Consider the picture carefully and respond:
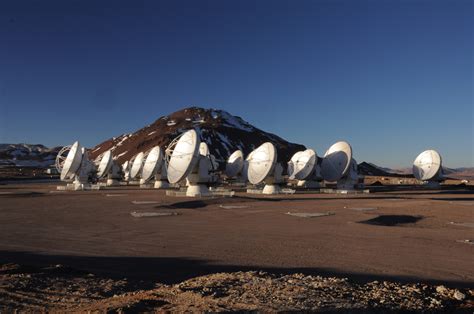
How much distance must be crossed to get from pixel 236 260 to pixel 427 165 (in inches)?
2603

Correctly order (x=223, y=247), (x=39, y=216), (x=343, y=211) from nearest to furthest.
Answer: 1. (x=223, y=247)
2. (x=39, y=216)
3. (x=343, y=211)

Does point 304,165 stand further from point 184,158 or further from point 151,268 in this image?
point 151,268

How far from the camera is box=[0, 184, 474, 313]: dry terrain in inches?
376

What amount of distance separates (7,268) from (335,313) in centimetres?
964

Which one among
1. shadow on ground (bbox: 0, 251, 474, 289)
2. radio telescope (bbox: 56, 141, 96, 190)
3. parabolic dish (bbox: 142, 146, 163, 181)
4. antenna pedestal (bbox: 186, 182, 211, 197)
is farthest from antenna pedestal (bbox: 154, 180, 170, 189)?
shadow on ground (bbox: 0, 251, 474, 289)

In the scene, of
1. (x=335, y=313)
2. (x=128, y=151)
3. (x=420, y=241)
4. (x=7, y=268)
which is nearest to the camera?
(x=335, y=313)

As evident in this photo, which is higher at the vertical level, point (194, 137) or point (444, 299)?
point (194, 137)

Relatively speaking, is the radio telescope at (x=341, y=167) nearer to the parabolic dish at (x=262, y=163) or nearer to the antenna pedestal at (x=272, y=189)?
the antenna pedestal at (x=272, y=189)

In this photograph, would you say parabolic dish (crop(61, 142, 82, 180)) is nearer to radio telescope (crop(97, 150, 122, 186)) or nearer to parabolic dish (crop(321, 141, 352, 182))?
radio telescope (crop(97, 150, 122, 186))

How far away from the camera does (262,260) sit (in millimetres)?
16094

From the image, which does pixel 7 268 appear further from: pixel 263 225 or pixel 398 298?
pixel 263 225

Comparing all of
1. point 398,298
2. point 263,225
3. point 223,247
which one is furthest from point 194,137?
point 398,298

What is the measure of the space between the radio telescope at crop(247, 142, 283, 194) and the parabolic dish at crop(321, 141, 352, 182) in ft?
25.7

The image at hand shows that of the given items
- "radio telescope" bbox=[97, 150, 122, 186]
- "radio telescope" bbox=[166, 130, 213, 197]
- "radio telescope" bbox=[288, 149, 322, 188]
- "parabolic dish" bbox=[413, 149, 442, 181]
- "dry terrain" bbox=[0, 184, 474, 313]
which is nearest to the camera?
"dry terrain" bbox=[0, 184, 474, 313]
